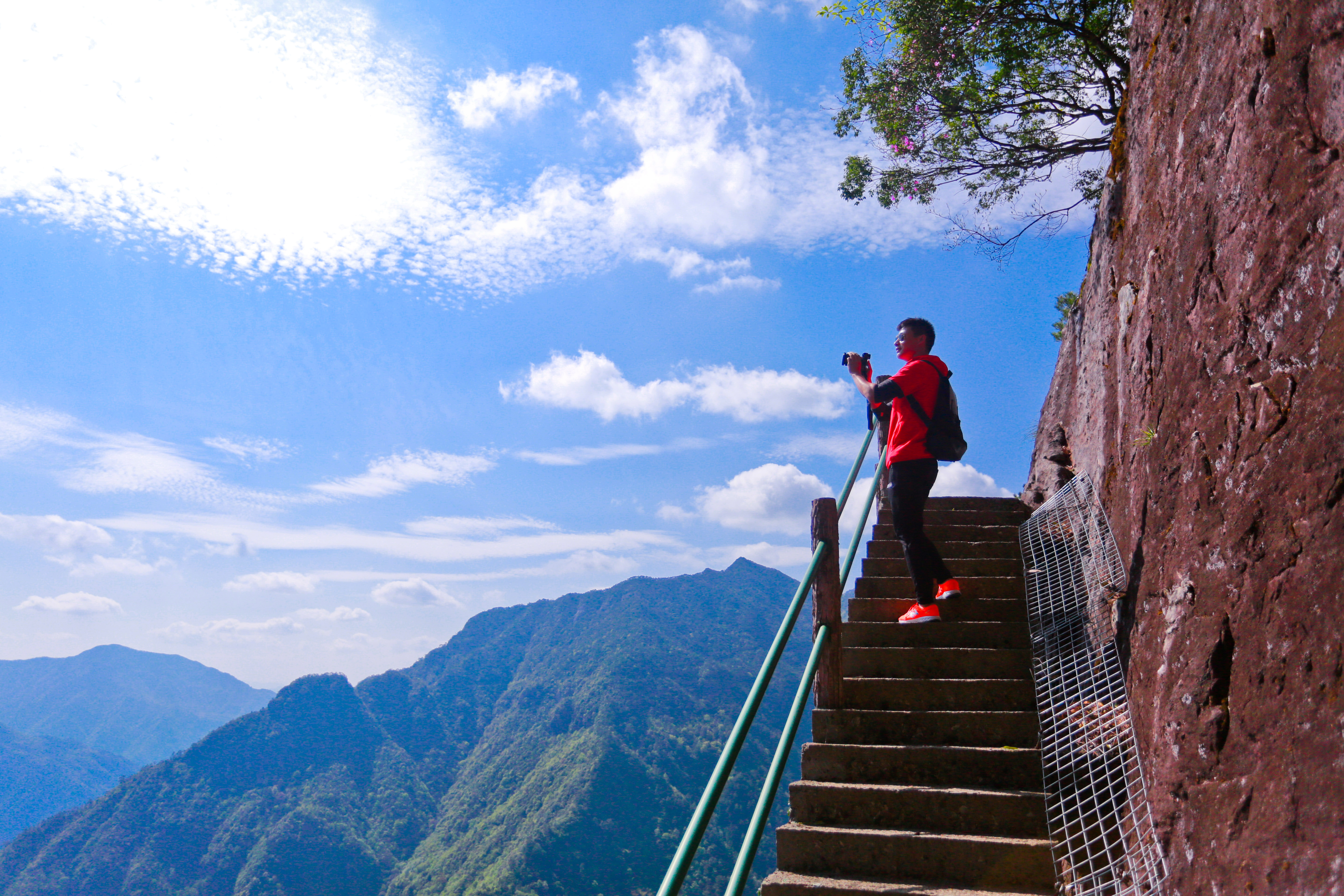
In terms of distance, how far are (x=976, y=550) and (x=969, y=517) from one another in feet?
2.16

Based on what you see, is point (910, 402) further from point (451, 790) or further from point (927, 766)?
point (451, 790)

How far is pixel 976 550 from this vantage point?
5.27 metres

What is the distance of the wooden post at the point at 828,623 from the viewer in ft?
13.1

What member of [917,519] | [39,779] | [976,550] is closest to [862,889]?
[917,519]

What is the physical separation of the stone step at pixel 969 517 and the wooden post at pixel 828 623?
1.87 metres

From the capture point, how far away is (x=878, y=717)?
3.91m

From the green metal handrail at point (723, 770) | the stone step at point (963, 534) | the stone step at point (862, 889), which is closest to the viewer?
the green metal handrail at point (723, 770)

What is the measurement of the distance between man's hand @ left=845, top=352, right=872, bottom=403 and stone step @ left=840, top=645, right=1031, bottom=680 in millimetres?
1410

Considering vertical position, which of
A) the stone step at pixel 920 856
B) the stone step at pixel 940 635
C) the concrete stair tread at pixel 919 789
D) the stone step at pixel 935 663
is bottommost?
the stone step at pixel 920 856

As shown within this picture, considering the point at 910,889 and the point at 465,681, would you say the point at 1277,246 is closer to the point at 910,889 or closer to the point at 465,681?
the point at 910,889

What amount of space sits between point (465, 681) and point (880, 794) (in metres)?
167

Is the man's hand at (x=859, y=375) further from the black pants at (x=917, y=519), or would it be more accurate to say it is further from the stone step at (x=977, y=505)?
the stone step at (x=977, y=505)

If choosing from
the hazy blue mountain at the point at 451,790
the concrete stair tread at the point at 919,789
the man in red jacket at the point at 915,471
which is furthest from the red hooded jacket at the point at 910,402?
the hazy blue mountain at the point at 451,790

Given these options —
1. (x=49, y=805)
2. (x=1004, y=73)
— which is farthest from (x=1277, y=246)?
(x=49, y=805)
